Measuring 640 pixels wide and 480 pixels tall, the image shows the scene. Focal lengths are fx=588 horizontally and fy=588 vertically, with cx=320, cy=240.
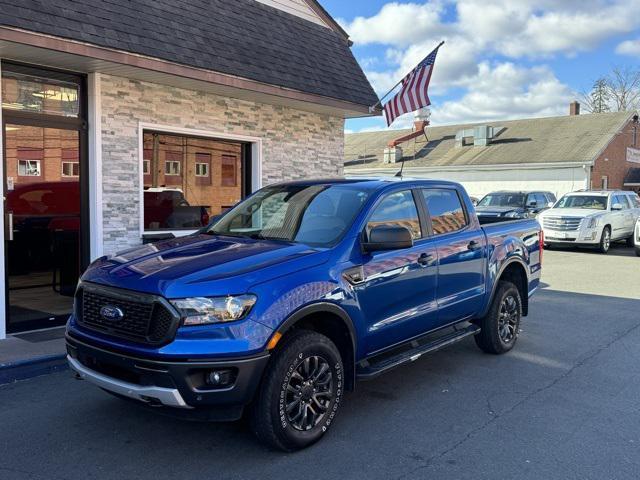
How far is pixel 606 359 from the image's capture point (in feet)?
20.3

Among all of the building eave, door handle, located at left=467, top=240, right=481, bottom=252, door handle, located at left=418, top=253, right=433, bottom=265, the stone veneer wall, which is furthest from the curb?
door handle, located at left=467, top=240, right=481, bottom=252

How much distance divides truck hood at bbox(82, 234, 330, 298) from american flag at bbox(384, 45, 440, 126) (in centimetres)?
713

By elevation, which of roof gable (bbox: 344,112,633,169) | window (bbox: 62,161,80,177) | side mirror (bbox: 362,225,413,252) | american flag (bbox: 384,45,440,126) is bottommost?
side mirror (bbox: 362,225,413,252)

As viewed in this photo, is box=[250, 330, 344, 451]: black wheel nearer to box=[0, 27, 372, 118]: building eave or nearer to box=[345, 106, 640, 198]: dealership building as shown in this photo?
box=[0, 27, 372, 118]: building eave

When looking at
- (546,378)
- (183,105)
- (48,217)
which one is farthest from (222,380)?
(48,217)

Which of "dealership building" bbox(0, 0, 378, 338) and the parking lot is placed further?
"dealership building" bbox(0, 0, 378, 338)

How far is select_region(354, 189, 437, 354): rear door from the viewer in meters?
4.45

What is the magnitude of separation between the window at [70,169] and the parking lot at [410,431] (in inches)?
123

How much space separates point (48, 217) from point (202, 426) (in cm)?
583

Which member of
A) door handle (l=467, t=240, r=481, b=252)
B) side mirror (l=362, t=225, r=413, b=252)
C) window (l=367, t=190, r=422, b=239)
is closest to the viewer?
side mirror (l=362, t=225, r=413, b=252)

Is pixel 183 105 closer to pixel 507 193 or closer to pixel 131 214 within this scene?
pixel 131 214

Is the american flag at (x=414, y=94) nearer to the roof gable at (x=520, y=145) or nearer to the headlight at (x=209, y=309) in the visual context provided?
the headlight at (x=209, y=309)

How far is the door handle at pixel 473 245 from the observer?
18.6 feet

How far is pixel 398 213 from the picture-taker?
5.04m
